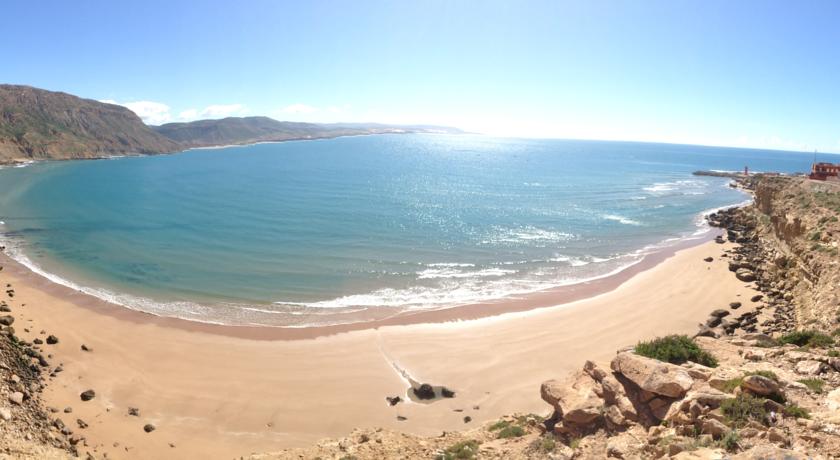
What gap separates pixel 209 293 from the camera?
29.1 m

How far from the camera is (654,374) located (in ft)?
35.2

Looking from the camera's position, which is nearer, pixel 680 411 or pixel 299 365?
pixel 680 411

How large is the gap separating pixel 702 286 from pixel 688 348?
69.3 ft

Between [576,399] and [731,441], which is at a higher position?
[731,441]

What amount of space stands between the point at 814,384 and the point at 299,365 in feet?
58.5

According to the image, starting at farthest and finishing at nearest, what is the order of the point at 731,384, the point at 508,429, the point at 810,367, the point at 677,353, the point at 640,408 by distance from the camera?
1. the point at 508,429
2. the point at 677,353
3. the point at 810,367
4. the point at 640,408
5. the point at 731,384

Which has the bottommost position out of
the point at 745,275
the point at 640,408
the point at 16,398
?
the point at 16,398

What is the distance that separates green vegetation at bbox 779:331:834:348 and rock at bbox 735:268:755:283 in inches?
708

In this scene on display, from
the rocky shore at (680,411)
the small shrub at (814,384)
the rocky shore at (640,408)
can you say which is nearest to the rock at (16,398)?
the rocky shore at (640,408)

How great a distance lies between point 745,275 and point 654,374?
26.1 metres

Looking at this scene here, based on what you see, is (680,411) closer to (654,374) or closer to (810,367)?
(654,374)

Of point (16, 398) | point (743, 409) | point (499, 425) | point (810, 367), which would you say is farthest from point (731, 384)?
point (16, 398)

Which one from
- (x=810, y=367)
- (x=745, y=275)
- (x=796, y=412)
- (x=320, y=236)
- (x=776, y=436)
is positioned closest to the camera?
(x=776, y=436)

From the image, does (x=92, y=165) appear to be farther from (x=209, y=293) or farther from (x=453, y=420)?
(x=453, y=420)
